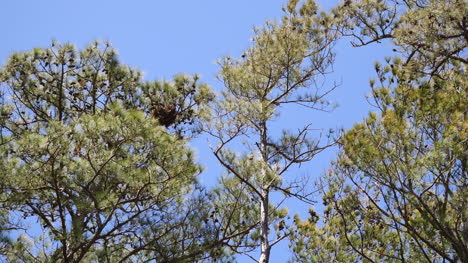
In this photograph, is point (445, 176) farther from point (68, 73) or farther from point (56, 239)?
point (68, 73)

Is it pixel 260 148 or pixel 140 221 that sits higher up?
pixel 260 148

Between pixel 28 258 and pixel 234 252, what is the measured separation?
1.86m

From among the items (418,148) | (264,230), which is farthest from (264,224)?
(418,148)

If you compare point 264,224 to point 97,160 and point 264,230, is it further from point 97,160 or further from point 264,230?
point 97,160

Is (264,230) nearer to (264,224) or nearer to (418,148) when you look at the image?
(264,224)


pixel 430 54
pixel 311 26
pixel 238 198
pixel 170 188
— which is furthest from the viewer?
pixel 311 26

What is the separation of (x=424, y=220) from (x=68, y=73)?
3605 millimetres

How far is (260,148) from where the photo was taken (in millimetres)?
5641

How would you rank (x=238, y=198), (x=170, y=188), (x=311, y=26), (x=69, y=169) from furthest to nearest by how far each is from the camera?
(x=311, y=26) → (x=238, y=198) → (x=170, y=188) → (x=69, y=169)

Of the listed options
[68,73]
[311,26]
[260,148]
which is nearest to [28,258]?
[68,73]

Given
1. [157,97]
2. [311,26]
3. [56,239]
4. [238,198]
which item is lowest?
[56,239]

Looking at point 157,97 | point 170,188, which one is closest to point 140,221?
point 170,188

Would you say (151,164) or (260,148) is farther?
(260,148)

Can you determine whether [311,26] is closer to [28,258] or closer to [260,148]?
[260,148]
